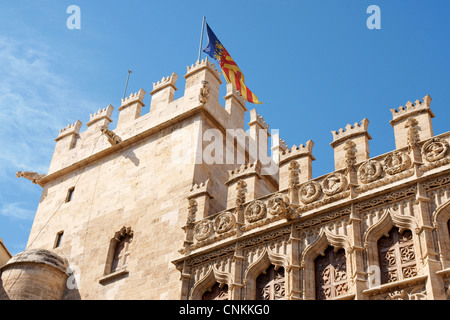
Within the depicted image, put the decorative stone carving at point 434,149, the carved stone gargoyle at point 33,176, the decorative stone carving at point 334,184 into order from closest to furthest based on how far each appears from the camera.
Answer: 1. the decorative stone carving at point 434,149
2. the decorative stone carving at point 334,184
3. the carved stone gargoyle at point 33,176

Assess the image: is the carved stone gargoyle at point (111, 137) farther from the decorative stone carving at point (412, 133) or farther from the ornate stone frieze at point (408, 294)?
the ornate stone frieze at point (408, 294)

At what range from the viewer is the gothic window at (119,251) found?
819 inches

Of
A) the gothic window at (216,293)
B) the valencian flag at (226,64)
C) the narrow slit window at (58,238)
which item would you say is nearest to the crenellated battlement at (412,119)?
the gothic window at (216,293)

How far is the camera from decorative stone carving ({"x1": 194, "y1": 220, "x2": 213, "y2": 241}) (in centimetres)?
1892

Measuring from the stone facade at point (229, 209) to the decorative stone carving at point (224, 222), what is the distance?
1.6 inches

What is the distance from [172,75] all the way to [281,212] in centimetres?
933

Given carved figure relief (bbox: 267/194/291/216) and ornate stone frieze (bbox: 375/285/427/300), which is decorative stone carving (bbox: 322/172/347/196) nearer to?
carved figure relief (bbox: 267/194/291/216)

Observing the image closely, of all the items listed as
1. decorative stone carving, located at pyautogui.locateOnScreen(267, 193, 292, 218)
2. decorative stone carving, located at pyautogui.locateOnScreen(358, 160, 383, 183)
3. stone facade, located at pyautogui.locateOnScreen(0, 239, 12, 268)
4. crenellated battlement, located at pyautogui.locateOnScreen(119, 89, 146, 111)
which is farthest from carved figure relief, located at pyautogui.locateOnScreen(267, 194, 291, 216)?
stone facade, located at pyautogui.locateOnScreen(0, 239, 12, 268)

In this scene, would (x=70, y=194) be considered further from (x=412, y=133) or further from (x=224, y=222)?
(x=412, y=133)

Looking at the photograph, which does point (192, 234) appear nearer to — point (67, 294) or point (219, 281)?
point (219, 281)

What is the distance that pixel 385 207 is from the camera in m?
16.1

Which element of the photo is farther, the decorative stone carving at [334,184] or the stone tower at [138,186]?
the stone tower at [138,186]

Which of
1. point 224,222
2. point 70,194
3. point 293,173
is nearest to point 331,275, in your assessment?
point 293,173
